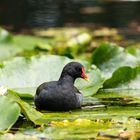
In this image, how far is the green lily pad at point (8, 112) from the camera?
14.8 ft

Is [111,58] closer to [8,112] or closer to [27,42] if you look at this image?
[8,112]

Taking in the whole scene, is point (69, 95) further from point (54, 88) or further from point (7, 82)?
point (7, 82)

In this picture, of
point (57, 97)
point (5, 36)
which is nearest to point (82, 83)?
point (57, 97)

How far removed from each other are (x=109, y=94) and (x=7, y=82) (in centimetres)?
85

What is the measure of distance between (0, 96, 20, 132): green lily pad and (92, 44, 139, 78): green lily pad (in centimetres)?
208

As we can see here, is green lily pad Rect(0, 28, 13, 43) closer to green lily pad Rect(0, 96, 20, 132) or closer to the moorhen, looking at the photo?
the moorhen

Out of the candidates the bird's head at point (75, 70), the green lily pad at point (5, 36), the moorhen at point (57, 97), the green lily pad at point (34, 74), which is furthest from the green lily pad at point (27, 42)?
the moorhen at point (57, 97)

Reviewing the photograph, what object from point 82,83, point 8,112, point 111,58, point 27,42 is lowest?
point 8,112

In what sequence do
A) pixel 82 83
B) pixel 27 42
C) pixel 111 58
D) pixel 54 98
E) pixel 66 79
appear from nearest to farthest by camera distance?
pixel 54 98 < pixel 66 79 < pixel 82 83 < pixel 111 58 < pixel 27 42

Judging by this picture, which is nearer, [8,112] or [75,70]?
[8,112]

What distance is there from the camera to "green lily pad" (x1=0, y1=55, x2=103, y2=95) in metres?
6.00

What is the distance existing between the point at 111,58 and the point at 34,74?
0.87 m

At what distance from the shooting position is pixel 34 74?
6117mm

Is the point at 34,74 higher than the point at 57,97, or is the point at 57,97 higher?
the point at 34,74
